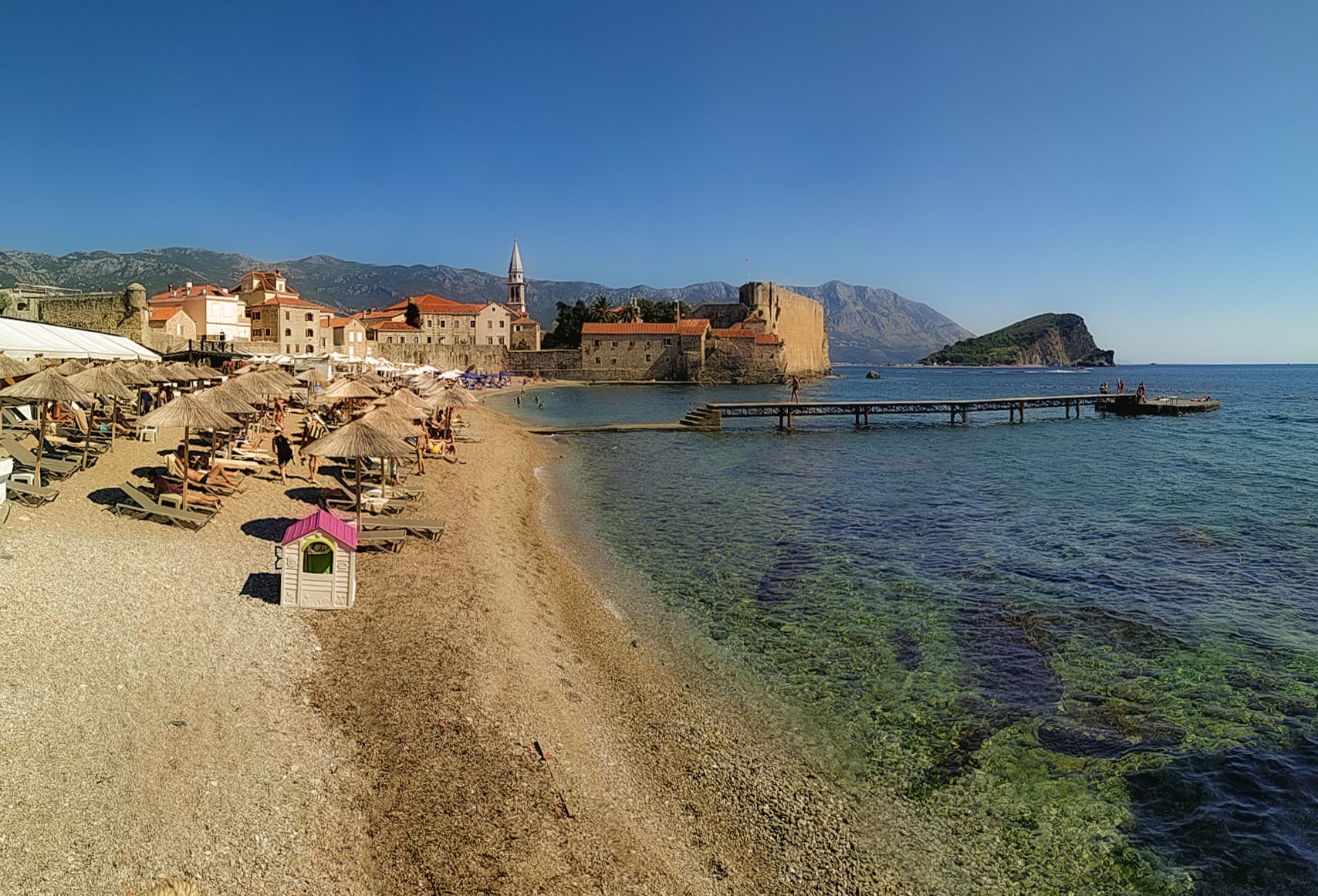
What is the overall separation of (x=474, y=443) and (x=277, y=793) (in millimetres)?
22592

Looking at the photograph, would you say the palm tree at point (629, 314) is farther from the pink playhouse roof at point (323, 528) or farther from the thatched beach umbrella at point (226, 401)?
the pink playhouse roof at point (323, 528)

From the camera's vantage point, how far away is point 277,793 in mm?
5625

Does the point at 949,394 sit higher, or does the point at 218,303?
the point at 218,303

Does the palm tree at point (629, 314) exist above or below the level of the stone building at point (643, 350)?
above

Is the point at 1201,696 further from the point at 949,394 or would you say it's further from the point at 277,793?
the point at 949,394

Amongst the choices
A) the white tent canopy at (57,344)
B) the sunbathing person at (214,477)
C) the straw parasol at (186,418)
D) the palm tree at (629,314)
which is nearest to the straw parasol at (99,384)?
the sunbathing person at (214,477)

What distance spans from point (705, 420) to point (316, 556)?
33122 mm

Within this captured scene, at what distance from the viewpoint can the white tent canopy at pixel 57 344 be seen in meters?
19.1

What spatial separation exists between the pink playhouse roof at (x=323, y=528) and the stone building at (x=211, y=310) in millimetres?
47447

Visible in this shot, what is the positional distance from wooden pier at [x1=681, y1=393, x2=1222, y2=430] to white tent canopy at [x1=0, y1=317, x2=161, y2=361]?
26.4 m

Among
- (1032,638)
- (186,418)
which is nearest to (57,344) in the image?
(186,418)

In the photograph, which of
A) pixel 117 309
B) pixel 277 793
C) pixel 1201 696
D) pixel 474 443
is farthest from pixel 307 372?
pixel 1201 696

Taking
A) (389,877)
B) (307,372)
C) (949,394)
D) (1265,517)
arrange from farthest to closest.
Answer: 1. (949,394)
2. (307,372)
3. (1265,517)
4. (389,877)

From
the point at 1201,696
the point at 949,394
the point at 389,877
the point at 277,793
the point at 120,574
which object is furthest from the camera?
the point at 949,394
